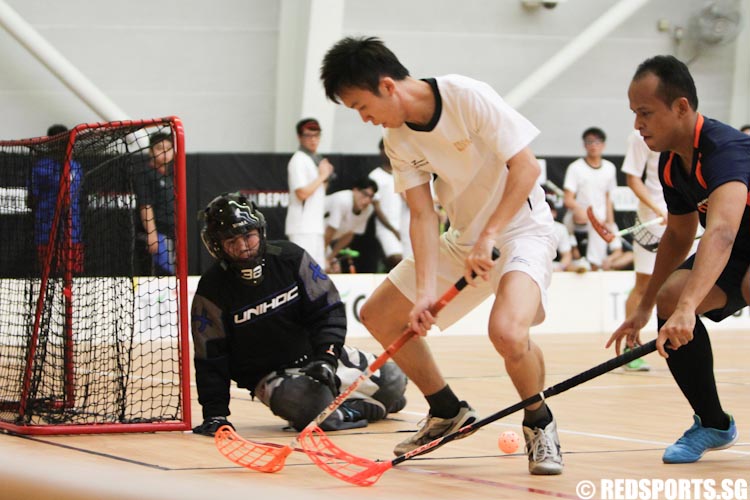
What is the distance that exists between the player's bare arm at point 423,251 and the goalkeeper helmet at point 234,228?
105 cm

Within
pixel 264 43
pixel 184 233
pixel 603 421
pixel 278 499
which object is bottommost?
pixel 603 421

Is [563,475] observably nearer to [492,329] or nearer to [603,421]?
[492,329]

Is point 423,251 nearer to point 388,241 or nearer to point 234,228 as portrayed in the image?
point 234,228

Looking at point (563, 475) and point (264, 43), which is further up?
point (264, 43)

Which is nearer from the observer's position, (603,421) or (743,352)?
(603,421)

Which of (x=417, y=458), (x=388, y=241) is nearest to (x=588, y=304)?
(x=388, y=241)

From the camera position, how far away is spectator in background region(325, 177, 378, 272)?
44.2 feet

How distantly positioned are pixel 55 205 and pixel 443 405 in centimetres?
211

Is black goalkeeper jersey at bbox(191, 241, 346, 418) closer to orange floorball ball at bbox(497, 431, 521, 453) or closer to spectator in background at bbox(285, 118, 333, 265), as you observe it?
orange floorball ball at bbox(497, 431, 521, 453)

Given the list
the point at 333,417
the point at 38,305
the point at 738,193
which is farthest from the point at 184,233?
the point at 738,193

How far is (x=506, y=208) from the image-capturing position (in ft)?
13.6

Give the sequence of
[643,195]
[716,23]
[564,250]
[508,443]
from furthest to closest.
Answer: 1. [716,23]
2. [564,250]
3. [643,195]
4. [508,443]

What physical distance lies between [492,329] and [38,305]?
91.5 inches

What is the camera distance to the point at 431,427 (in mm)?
4742
